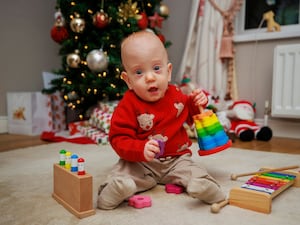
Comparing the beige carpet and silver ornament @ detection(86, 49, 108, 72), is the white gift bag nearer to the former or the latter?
silver ornament @ detection(86, 49, 108, 72)

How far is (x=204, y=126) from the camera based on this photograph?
1.00m

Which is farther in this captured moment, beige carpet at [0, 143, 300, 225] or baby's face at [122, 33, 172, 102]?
baby's face at [122, 33, 172, 102]

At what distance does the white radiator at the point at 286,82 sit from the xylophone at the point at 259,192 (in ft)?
3.80

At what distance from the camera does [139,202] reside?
856 millimetres

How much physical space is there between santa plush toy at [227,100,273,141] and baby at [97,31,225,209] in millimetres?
1036

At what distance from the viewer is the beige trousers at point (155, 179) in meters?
0.83

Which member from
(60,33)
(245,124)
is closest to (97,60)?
(60,33)

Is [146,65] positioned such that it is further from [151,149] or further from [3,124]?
[3,124]

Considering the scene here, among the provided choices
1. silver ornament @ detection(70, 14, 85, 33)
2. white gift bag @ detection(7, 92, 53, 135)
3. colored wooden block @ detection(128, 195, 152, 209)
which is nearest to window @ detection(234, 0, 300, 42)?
silver ornament @ detection(70, 14, 85, 33)

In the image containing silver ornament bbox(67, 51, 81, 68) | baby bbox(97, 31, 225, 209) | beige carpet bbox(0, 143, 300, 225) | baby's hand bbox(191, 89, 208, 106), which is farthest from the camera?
silver ornament bbox(67, 51, 81, 68)

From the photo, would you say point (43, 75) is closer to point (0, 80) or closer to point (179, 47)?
point (0, 80)

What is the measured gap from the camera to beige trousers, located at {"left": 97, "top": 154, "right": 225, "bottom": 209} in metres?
0.83

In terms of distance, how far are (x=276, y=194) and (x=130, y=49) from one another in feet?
1.93

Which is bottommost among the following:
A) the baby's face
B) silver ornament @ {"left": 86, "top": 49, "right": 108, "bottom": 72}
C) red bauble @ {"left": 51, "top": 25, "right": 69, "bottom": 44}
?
the baby's face
